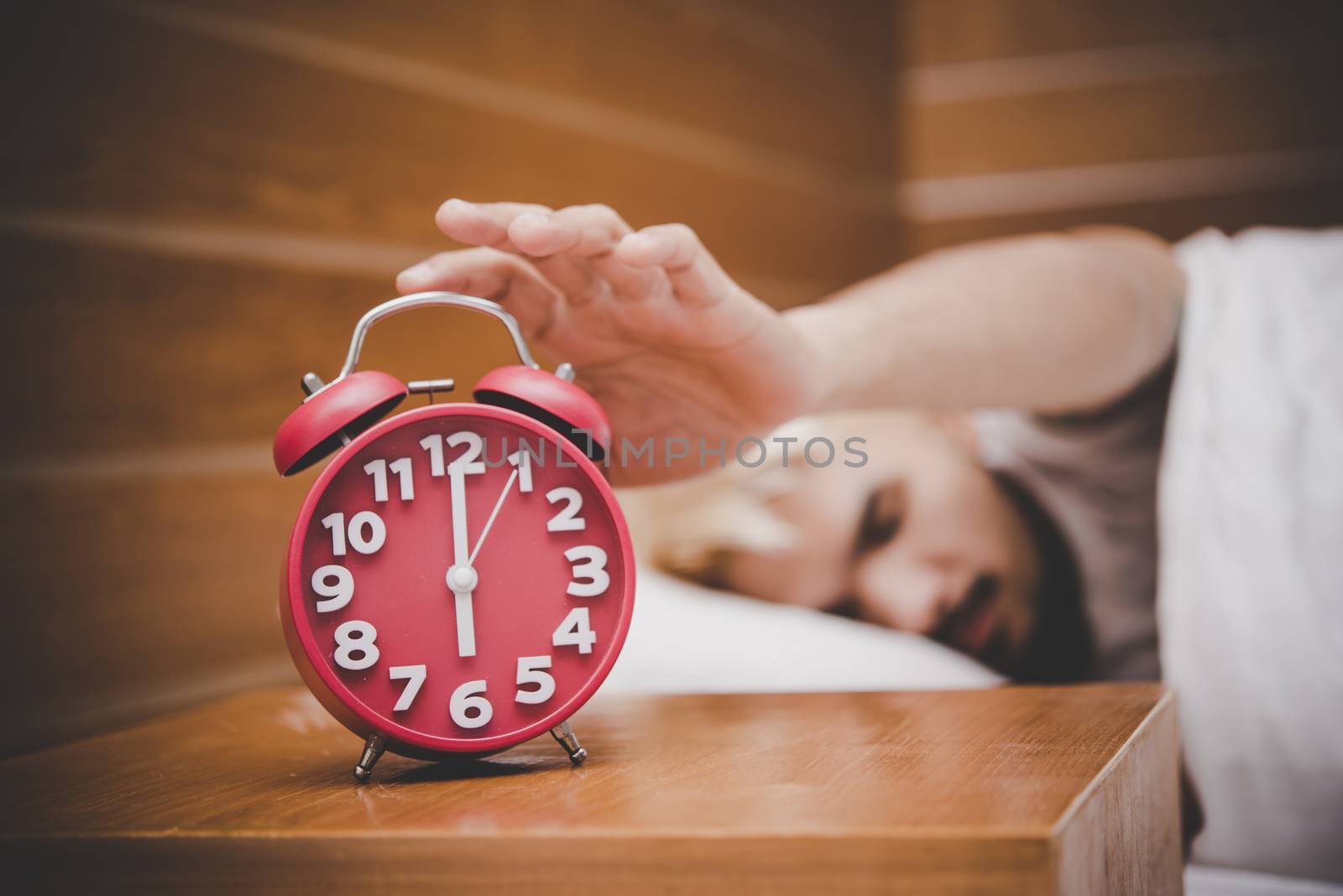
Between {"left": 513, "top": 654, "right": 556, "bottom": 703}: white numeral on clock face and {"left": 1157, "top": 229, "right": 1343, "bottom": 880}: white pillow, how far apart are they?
2.49ft

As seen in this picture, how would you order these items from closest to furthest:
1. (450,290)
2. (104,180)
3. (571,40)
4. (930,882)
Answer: (930,882), (450,290), (104,180), (571,40)

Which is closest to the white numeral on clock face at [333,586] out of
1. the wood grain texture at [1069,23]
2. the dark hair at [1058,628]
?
the dark hair at [1058,628]

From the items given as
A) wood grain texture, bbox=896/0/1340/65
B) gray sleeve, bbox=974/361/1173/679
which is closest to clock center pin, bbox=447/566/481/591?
gray sleeve, bbox=974/361/1173/679

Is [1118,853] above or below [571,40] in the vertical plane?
below

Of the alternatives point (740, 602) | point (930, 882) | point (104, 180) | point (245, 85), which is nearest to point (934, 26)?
point (740, 602)

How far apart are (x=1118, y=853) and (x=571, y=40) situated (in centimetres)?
128

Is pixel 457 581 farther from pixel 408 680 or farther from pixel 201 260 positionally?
pixel 201 260

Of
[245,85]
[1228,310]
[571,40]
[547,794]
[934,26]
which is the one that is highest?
[934,26]

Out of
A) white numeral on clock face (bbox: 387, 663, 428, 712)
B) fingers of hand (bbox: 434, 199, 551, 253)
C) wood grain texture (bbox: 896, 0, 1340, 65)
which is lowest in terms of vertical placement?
white numeral on clock face (bbox: 387, 663, 428, 712)

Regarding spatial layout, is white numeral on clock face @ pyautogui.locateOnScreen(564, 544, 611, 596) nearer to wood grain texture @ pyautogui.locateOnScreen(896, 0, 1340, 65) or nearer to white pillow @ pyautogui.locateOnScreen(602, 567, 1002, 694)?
white pillow @ pyautogui.locateOnScreen(602, 567, 1002, 694)

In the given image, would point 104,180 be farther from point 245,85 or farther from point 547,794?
point 547,794

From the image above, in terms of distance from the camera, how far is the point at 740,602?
1365 mm

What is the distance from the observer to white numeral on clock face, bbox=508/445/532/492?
63 centimetres

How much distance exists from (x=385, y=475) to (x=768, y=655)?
707 millimetres
